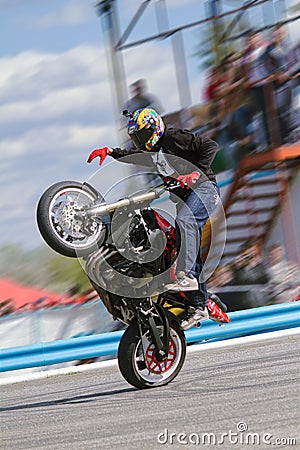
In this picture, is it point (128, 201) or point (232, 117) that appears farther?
point (232, 117)

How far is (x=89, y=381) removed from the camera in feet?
26.3

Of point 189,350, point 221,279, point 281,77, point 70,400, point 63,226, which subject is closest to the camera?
point 63,226

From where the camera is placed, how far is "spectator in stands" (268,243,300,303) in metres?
12.7

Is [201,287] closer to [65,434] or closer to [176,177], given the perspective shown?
[176,177]

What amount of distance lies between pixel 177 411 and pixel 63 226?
152cm

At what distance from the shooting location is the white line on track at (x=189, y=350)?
9078mm

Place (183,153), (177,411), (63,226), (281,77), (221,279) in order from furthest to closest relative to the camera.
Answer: (221,279)
(281,77)
(183,153)
(63,226)
(177,411)

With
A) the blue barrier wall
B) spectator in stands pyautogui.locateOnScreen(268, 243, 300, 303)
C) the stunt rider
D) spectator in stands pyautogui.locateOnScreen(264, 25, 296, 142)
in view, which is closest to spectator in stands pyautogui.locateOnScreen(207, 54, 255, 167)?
spectator in stands pyautogui.locateOnScreen(264, 25, 296, 142)

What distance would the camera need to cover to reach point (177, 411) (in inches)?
200

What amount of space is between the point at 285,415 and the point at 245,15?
9796 mm

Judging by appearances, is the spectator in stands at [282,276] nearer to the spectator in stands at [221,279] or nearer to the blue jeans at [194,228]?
the spectator in stands at [221,279]

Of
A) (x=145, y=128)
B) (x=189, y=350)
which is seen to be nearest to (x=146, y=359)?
(x=145, y=128)

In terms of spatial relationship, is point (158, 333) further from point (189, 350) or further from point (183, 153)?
point (189, 350)

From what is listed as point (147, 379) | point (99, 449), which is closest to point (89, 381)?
point (147, 379)
